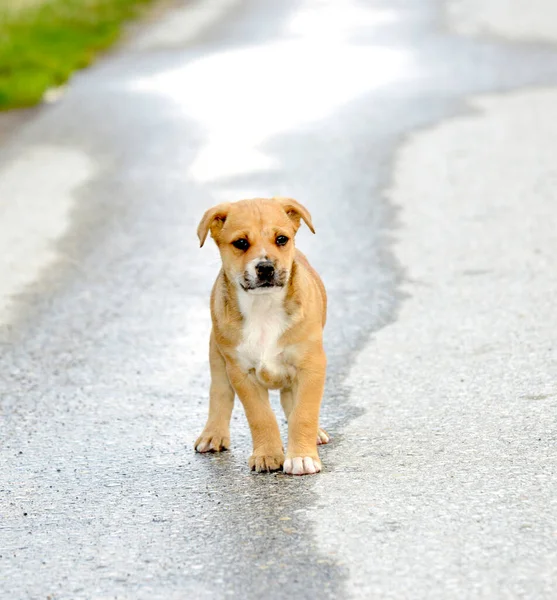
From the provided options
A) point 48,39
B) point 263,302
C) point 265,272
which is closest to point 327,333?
point 263,302

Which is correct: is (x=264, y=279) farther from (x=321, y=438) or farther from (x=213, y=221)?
(x=321, y=438)

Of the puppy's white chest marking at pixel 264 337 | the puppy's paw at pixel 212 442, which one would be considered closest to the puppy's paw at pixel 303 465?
the puppy's white chest marking at pixel 264 337

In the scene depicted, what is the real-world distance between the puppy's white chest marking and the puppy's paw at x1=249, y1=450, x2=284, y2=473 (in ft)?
0.97

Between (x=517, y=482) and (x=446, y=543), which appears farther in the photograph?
(x=517, y=482)

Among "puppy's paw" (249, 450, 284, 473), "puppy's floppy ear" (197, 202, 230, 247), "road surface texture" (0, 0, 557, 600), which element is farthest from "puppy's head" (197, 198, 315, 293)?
"road surface texture" (0, 0, 557, 600)

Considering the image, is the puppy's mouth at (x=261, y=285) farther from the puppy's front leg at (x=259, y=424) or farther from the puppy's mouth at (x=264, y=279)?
the puppy's front leg at (x=259, y=424)

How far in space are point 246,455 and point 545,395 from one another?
144 centimetres

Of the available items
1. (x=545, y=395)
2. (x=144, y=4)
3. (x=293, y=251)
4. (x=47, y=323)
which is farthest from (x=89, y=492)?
(x=144, y=4)

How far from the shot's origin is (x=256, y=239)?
554cm

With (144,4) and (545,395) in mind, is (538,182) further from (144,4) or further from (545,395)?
(144,4)

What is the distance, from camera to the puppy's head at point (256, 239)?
5480mm

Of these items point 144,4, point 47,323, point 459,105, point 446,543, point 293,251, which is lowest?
point 144,4

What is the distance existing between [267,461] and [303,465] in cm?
17

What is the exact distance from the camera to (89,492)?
5.41 meters
